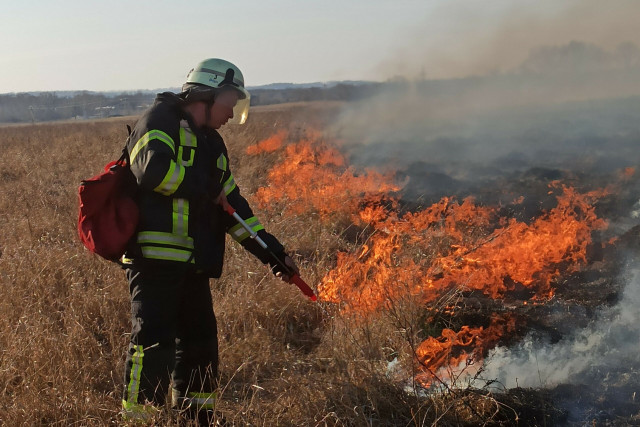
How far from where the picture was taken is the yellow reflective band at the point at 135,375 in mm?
2672

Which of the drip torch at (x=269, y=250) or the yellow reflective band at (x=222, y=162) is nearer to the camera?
the yellow reflective band at (x=222, y=162)

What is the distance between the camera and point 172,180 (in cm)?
263

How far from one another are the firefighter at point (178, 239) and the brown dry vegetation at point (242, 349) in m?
0.23

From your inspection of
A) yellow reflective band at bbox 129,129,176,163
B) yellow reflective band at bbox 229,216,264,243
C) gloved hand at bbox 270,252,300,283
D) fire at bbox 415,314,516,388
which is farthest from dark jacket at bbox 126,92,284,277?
fire at bbox 415,314,516,388

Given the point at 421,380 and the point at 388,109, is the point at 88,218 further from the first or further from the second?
the point at 388,109

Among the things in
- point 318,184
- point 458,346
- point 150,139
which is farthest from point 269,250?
point 318,184

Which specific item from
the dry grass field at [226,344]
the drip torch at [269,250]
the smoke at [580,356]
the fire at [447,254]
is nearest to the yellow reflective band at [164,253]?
the drip torch at [269,250]

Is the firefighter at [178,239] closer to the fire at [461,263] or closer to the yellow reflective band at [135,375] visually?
the yellow reflective band at [135,375]

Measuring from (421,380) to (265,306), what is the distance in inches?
64.7

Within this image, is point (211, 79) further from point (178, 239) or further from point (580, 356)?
point (580, 356)

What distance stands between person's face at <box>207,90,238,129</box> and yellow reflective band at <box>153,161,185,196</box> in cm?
42

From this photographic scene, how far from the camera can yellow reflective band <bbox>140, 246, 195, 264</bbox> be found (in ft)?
8.89

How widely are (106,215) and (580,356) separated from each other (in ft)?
9.99

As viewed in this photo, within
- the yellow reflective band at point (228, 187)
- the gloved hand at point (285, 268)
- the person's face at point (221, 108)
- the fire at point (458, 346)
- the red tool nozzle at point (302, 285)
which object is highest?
the person's face at point (221, 108)
